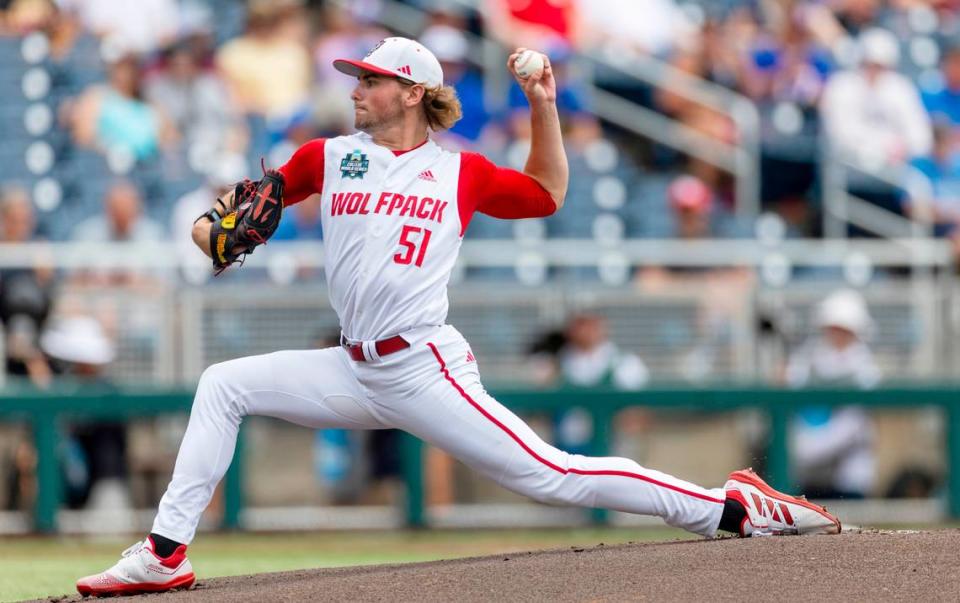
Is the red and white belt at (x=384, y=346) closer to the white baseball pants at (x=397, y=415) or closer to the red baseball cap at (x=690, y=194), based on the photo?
the white baseball pants at (x=397, y=415)

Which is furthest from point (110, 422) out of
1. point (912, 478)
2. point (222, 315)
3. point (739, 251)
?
point (912, 478)

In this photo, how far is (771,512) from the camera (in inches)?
239

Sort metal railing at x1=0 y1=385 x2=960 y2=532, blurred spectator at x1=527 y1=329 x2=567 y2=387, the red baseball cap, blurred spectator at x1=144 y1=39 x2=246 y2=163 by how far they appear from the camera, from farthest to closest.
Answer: blurred spectator at x1=144 y1=39 x2=246 y2=163 → the red baseball cap → blurred spectator at x1=527 y1=329 x2=567 y2=387 → metal railing at x1=0 y1=385 x2=960 y2=532

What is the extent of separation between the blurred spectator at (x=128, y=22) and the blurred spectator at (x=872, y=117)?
5504 mm

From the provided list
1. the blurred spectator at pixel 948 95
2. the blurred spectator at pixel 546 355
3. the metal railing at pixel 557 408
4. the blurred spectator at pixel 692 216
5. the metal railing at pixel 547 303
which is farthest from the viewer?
the blurred spectator at pixel 948 95

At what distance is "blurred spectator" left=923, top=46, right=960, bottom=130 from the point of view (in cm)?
1388

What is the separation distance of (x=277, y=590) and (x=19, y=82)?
8.44 m

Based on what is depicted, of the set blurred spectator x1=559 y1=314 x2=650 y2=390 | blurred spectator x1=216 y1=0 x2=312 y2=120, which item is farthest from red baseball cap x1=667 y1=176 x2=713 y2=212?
blurred spectator x1=216 y1=0 x2=312 y2=120

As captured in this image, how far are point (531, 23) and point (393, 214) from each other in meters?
8.10

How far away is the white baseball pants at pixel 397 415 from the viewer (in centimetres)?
553

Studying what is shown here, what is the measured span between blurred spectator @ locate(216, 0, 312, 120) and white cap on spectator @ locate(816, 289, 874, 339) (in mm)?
4396

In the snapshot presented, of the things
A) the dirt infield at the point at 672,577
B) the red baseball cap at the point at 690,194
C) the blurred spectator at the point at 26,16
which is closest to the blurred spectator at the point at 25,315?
the blurred spectator at the point at 26,16

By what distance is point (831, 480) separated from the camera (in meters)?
11.2

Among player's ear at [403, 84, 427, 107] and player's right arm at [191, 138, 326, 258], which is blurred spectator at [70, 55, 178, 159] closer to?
player's right arm at [191, 138, 326, 258]
